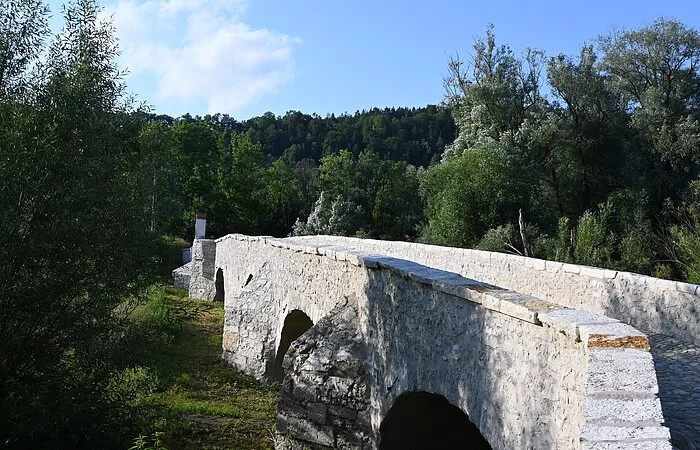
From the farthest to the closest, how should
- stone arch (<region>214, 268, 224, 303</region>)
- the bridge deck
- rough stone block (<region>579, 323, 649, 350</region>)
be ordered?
stone arch (<region>214, 268, 224, 303</region>) → the bridge deck → rough stone block (<region>579, 323, 649, 350</region>)

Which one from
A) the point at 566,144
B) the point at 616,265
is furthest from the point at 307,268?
the point at 566,144

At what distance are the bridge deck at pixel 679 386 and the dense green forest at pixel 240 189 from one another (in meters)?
5.72

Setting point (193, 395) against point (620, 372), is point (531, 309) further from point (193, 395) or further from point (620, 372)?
point (193, 395)

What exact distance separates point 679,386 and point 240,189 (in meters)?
33.4

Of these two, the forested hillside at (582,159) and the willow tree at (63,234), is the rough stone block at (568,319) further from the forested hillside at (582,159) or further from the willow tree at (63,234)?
the forested hillside at (582,159)

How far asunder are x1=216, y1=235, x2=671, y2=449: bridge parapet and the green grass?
119cm

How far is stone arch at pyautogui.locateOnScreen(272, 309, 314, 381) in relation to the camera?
11109 mm

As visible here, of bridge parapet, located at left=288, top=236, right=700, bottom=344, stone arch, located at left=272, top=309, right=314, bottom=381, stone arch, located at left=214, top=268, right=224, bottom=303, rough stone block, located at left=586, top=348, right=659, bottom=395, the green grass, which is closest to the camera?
rough stone block, located at left=586, top=348, right=659, bottom=395

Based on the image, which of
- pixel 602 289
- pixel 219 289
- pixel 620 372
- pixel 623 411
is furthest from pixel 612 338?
pixel 219 289

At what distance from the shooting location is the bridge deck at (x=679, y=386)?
11.7 feet

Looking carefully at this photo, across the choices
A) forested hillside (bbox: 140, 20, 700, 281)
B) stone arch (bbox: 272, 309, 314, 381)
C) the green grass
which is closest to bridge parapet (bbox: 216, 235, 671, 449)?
stone arch (bbox: 272, 309, 314, 381)

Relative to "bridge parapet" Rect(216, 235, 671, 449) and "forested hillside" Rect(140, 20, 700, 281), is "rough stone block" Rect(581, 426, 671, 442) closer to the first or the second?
"bridge parapet" Rect(216, 235, 671, 449)

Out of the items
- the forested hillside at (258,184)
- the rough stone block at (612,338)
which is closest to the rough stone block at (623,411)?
the rough stone block at (612,338)

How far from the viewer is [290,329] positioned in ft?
37.1
